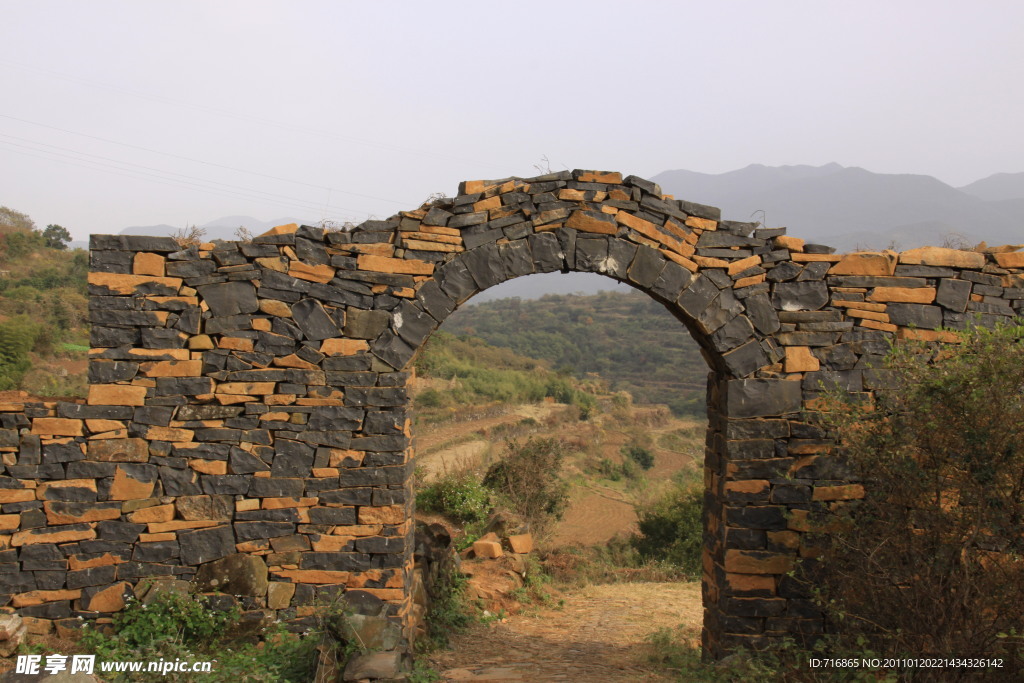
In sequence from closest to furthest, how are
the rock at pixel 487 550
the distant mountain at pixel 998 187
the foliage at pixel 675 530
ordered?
the rock at pixel 487 550 → the foliage at pixel 675 530 → the distant mountain at pixel 998 187

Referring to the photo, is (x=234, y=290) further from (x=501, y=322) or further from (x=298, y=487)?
(x=501, y=322)

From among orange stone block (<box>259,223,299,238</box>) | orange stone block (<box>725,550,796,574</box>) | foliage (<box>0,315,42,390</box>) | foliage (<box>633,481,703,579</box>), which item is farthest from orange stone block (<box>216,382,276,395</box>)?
foliage (<box>0,315,42,390</box>)

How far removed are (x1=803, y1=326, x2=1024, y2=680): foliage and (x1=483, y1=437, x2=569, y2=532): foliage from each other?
7.23 m

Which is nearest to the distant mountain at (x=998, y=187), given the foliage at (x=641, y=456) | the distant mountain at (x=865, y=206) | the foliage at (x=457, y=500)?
the distant mountain at (x=865, y=206)

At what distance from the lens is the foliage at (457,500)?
10.7 m

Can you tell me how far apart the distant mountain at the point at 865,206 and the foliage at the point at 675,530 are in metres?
64.0

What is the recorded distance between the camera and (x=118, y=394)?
536 cm

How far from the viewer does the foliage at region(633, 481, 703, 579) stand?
11.6 meters

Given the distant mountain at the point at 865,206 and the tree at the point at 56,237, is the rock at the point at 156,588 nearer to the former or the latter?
the tree at the point at 56,237

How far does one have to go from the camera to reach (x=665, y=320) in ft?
152

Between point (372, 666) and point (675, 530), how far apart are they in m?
8.71

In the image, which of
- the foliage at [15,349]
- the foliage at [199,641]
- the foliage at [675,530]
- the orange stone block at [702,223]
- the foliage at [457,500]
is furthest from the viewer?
the foliage at [15,349]

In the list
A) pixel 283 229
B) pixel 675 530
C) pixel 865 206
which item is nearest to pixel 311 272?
pixel 283 229

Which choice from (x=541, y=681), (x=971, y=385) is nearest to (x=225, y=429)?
(x=541, y=681)
